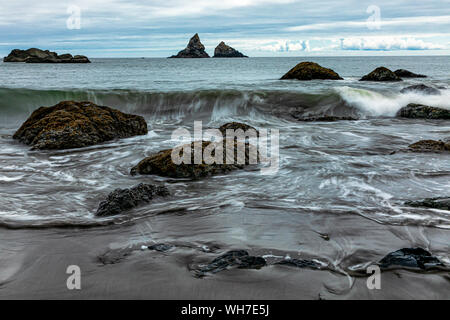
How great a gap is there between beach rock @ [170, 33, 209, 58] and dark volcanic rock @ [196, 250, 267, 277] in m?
140

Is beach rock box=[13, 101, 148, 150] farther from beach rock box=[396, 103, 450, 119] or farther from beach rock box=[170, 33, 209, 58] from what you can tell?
beach rock box=[170, 33, 209, 58]

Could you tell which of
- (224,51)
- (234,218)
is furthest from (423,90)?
(224,51)

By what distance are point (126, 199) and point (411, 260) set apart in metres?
3.02

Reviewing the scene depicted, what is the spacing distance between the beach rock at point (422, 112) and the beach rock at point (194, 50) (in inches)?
5110

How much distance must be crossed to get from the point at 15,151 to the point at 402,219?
7.34 m

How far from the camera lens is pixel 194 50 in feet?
451

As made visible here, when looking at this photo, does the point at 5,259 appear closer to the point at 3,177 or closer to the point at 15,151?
the point at 3,177

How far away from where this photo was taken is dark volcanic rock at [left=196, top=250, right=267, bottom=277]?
10.2 feet

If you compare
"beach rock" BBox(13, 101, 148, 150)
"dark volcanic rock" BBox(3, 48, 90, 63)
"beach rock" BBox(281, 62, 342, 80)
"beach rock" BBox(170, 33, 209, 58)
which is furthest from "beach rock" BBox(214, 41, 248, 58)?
"beach rock" BBox(13, 101, 148, 150)

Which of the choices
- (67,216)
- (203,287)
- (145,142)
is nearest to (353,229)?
(203,287)

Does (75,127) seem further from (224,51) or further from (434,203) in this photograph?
(224,51)

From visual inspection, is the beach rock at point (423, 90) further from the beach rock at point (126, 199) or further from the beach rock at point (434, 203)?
the beach rock at point (126, 199)

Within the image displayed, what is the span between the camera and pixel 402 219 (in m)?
4.18

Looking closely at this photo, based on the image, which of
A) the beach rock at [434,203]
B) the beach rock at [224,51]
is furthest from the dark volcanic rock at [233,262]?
the beach rock at [224,51]
